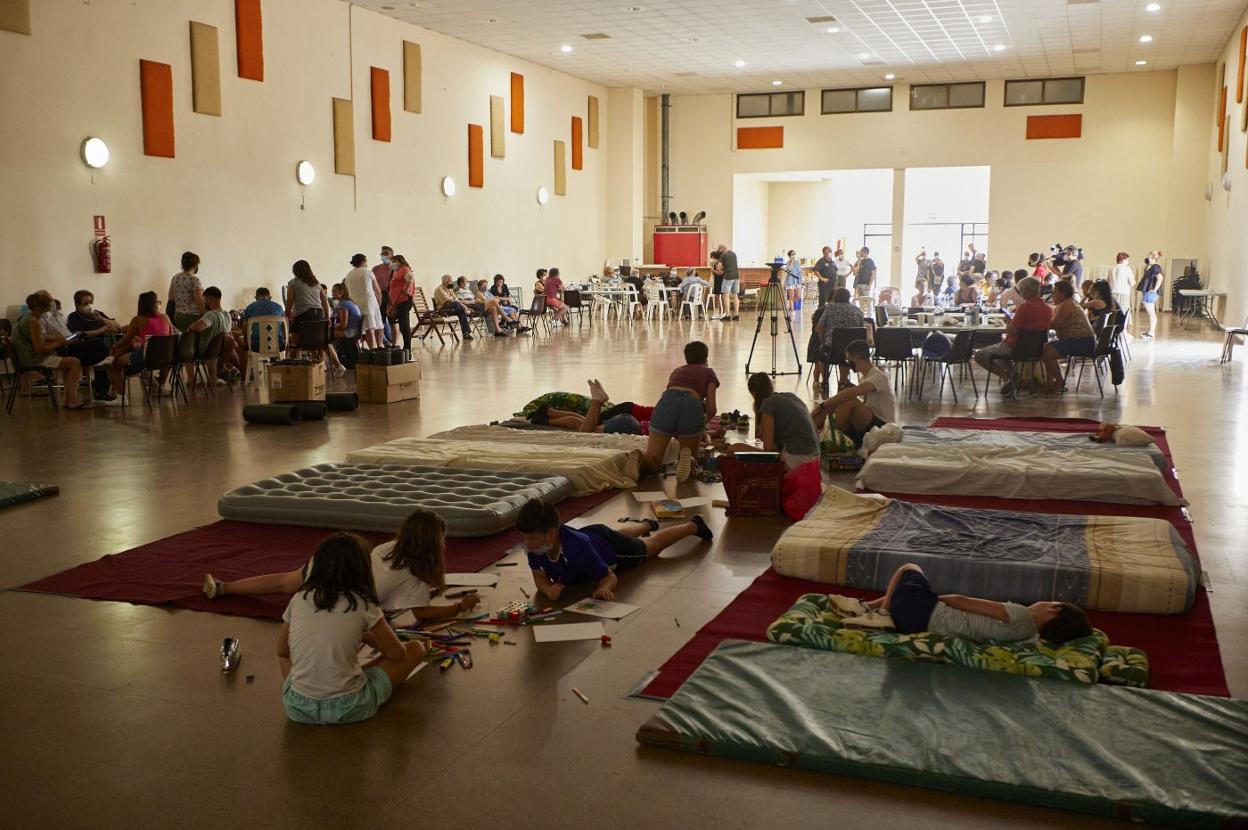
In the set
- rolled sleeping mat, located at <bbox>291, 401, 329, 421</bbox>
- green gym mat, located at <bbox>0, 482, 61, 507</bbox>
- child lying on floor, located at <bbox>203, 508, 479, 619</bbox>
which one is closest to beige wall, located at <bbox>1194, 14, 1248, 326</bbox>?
rolled sleeping mat, located at <bbox>291, 401, 329, 421</bbox>

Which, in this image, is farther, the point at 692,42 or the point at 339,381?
the point at 692,42

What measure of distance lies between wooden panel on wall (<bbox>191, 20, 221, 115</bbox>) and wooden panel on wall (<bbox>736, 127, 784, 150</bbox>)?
15.6 m

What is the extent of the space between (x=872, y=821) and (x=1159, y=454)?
16.6ft

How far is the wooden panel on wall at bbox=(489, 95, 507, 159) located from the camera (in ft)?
72.3

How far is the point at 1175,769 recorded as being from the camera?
3.17 metres

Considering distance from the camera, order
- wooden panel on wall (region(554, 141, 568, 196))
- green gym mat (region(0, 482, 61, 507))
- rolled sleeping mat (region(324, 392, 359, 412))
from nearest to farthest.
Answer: green gym mat (region(0, 482, 61, 507)) → rolled sleeping mat (region(324, 392, 359, 412)) → wooden panel on wall (region(554, 141, 568, 196))

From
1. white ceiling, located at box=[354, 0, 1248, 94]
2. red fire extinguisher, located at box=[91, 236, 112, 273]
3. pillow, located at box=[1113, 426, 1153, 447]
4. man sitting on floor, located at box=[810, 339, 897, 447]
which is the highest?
white ceiling, located at box=[354, 0, 1248, 94]

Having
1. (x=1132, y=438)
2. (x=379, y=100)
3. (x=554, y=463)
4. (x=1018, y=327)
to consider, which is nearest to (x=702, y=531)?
(x=554, y=463)

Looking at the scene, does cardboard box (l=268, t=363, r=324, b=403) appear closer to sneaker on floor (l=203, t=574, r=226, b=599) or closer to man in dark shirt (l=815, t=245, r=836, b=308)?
sneaker on floor (l=203, t=574, r=226, b=599)

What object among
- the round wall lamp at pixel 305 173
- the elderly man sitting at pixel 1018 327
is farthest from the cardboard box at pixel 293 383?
the round wall lamp at pixel 305 173

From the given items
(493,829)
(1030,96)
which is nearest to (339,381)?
(493,829)

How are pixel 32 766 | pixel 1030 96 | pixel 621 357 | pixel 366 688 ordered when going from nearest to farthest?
1. pixel 32 766
2. pixel 366 688
3. pixel 621 357
4. pixel 1030 96

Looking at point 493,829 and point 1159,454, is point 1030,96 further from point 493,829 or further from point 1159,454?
point 493,829

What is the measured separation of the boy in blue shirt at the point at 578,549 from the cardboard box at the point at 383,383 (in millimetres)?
5854
